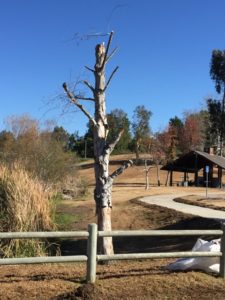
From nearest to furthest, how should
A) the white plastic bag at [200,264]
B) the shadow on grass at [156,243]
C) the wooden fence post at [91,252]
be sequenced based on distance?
the wooden fence post at [91,252], the white plastic bag at [200,264], the shadow on grass at [156,243]

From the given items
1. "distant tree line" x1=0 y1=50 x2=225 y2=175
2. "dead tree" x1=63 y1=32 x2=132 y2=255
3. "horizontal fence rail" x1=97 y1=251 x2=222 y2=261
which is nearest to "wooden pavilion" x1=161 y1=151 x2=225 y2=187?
"distant tree line" x1=0 y1=50 x2=225 y2=175

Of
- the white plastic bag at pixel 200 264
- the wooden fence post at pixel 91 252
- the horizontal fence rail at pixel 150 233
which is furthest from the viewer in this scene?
the white plastic bag at pixel 200 264

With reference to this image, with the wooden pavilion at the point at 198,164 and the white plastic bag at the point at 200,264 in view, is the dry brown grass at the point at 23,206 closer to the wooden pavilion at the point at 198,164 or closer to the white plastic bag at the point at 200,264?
the white plastic bag at the point at 200,264

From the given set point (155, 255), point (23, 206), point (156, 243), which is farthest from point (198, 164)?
point (155, 255)

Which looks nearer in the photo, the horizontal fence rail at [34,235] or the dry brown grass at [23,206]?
the horizontal fence rail at [34,235]

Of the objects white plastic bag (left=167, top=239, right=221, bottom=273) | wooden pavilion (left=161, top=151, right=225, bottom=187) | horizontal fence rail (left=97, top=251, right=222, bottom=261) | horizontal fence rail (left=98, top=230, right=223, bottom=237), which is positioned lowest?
white plastic bag (left=167, top=239, right=221, bottom=273)

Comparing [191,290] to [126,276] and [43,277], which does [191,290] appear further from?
[43,277]

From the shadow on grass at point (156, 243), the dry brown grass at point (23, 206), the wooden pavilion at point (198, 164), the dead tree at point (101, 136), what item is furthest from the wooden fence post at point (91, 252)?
the wooden pavilion at point (198, 164)

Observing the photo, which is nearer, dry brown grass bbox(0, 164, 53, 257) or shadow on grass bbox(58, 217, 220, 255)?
dry brown grass bbox(0, 164, 53, 257)

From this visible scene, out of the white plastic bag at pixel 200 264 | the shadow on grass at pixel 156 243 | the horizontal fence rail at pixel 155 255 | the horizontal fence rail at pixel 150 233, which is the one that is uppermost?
the horizontal fence rail at pixel 150 233

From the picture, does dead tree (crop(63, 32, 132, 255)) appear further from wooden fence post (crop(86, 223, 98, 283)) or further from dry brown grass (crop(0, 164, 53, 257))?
wooden fence post (crop(86, 223, 98, 283))

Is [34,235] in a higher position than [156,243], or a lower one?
higher

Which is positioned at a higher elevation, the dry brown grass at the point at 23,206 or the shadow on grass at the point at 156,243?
the dry brown grass at the point at 23,206

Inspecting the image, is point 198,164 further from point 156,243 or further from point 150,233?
point 150,233
